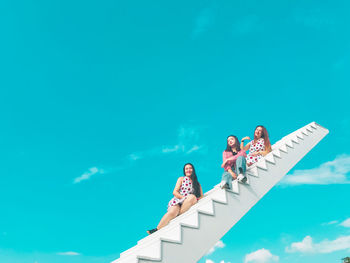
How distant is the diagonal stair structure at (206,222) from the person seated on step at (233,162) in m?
0.18

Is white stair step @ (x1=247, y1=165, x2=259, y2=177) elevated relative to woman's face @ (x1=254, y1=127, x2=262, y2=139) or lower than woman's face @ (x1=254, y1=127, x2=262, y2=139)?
lower

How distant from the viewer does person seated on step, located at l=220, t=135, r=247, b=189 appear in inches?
216

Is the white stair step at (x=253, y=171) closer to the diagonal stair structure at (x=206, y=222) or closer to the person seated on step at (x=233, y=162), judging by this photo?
the diagonal stair structure at (x=206, y=222)

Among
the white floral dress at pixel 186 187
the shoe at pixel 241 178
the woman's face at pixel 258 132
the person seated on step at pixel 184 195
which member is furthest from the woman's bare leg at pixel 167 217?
the woman's face at pixel 258 132

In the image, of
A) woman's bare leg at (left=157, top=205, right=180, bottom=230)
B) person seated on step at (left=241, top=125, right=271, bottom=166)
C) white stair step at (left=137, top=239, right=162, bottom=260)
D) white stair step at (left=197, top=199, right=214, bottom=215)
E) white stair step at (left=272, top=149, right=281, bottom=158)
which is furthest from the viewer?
person seated on step at (left=241, top=125, right=271, bottom=166)

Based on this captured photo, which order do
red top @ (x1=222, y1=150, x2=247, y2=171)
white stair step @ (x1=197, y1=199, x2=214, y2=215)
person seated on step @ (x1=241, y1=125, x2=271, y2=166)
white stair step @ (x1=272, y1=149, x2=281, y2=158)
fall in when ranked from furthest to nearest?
person seated on step @ (x1=241, y1=125, x2=271, y2=166) → white stair step @ (x1=272, y1=149, x2=281, y2=158) → red top @ (x1=222, y1=150, x2=247, y2=171) → white stair step @ (x1=197, y1=199, x2=214, y2=215)

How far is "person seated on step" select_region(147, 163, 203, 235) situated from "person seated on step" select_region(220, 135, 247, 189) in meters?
0.76

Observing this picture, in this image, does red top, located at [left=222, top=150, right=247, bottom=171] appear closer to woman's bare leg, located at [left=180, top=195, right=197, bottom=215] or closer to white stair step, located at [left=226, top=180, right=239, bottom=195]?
white stair step, located at [left=226, top=180, right=239, bottom=195]

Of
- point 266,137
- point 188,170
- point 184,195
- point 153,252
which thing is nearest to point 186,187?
point 184,195

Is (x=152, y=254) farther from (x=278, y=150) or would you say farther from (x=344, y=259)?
(x=344, y=259)

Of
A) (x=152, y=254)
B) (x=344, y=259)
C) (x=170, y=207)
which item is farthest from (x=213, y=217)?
(x=344, y=259)

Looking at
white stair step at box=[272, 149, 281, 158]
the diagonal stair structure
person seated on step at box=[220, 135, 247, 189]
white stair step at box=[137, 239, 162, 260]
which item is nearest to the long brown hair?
white stair step at box=[272, 149, 281, 158]

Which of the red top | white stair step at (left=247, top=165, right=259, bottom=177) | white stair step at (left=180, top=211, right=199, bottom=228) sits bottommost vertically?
white stair step at (left=180, top=211, right=199, bottom=228)

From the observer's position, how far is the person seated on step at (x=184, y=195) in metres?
5.31
